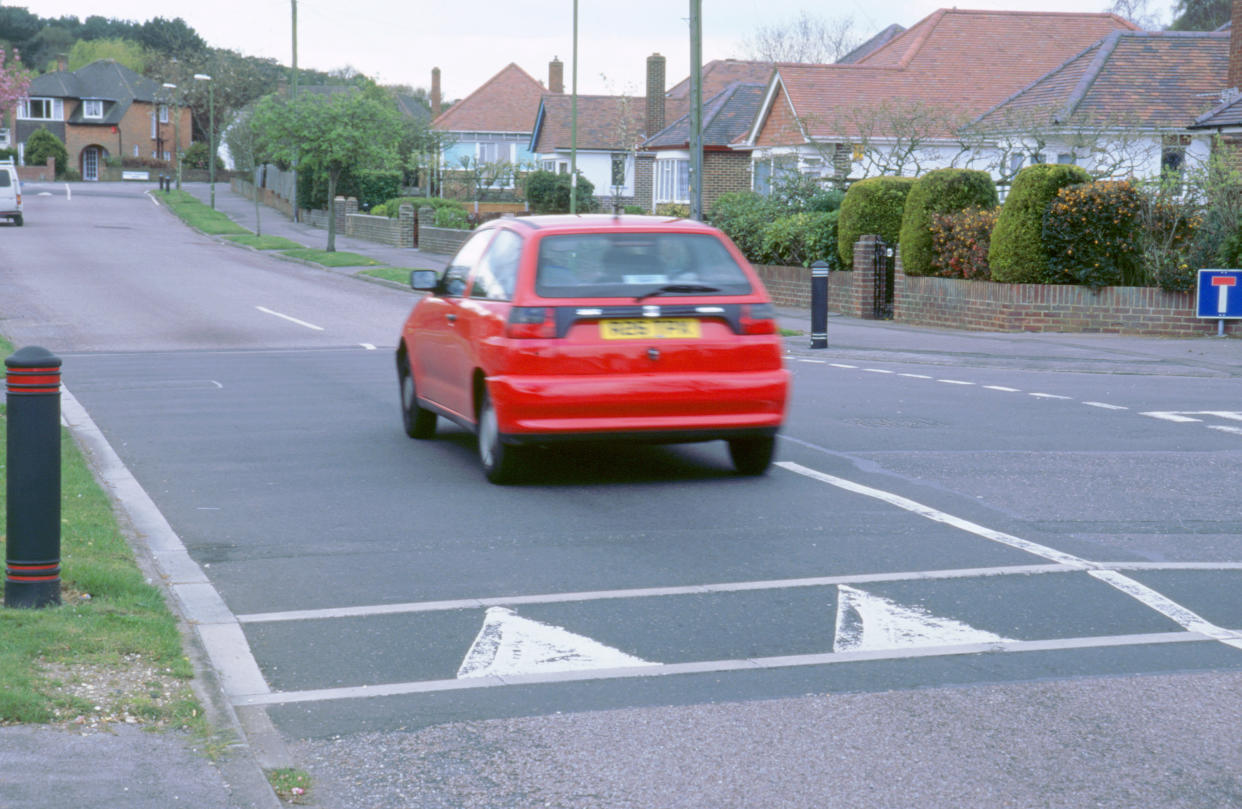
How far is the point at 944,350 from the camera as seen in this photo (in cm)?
2008

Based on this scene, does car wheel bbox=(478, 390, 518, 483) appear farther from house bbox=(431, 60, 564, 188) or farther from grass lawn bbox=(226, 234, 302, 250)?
house bbox=(431, 60, 564, 188)

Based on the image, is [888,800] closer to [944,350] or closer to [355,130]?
[944,350]

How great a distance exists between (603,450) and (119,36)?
162 metres

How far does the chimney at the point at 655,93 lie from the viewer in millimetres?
66062

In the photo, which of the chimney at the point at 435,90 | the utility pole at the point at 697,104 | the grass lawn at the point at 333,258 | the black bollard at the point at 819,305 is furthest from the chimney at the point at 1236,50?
the chimney at the point at 435,90

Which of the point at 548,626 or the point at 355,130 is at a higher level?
the point at 355,130

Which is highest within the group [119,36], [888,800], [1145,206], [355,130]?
[119,36]

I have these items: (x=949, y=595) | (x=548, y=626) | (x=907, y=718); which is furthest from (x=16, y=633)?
(x=949, y=595)

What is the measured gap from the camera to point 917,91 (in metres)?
46.3

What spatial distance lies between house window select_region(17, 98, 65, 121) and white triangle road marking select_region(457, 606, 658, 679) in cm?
13520

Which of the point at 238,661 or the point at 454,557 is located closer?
the point at 238,661

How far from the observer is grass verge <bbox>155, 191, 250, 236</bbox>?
5778 centimetres

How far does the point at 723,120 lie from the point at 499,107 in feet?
121

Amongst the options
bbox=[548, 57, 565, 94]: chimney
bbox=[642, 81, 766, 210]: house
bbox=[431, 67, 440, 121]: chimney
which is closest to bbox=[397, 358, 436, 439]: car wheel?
bbox=[642, 81, 766, 210]: house
